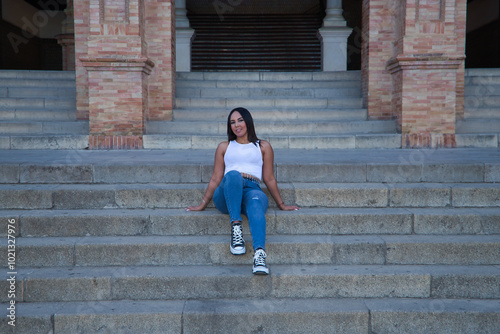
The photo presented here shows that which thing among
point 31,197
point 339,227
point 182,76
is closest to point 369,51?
point 182,76

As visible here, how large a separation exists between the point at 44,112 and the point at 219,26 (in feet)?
32.5

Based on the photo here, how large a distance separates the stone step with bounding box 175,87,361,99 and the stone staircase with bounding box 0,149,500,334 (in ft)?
13.3

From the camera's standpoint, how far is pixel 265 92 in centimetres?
902

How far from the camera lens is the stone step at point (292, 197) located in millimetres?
4602

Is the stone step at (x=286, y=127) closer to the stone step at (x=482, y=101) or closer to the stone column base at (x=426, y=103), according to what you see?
the stone column base at (x=426, y=103)

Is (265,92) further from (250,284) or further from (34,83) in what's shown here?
(250,284)

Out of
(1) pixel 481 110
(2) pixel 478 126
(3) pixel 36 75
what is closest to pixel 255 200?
(2) pixel 478 126

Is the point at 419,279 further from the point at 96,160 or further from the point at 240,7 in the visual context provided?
the point at 240,7

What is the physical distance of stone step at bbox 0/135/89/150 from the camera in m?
7.16

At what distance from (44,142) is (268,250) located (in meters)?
4.83

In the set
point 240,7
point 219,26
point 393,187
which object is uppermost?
point 240,7

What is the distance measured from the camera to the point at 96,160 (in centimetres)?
561

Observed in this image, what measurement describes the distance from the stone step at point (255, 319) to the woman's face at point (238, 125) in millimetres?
1690

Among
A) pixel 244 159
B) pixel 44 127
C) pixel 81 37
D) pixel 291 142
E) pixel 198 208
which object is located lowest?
pixel 198 208
